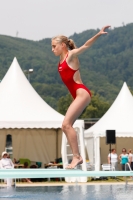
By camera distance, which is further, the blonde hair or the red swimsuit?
the blonde hair

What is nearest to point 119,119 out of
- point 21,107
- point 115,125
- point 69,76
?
point 115,125

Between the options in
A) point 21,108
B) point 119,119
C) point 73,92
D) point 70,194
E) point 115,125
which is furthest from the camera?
point 119,119

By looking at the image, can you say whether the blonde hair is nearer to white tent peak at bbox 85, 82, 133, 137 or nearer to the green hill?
white tent peak at bbox 85, 82, 133, 137

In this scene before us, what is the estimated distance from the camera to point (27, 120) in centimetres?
2430

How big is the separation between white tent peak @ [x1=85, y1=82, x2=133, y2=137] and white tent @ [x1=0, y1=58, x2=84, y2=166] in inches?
87.1

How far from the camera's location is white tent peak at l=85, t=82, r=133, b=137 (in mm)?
30038

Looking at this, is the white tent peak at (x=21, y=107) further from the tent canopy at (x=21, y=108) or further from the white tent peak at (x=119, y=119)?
the white tent peak at (x=119, y=119)

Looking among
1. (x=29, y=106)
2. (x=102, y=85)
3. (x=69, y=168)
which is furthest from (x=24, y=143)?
(x=102, y=85)

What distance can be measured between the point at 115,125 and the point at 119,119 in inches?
22.4

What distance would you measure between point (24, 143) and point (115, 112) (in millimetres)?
5146

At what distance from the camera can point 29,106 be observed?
83.9ft

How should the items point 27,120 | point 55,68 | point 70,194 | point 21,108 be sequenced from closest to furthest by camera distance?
point 70,194 < point 27,120 < point 21,108 < point 55,68

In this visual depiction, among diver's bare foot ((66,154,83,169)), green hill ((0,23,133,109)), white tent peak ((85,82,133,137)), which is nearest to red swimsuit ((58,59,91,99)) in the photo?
diver's bare foot ((66,154,83,169))

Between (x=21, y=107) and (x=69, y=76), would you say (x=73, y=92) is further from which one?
(x=21, y=107)
